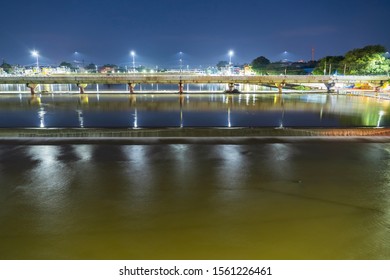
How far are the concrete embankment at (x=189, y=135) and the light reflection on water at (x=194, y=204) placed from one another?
1.74 metres

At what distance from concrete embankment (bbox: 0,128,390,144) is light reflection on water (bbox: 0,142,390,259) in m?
1.74

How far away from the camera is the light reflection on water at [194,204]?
218 inches

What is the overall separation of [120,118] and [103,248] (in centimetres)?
1869

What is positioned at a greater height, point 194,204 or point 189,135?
point 189,135

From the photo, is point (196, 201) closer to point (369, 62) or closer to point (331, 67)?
point (369, 62)

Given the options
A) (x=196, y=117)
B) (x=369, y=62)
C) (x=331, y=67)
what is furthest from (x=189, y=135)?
(x=331, y=67)

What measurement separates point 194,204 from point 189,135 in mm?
7377

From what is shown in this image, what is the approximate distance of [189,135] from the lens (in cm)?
1452

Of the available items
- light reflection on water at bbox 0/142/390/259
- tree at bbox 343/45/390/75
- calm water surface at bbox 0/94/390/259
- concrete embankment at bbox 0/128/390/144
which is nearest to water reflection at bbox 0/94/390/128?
concrete embankment at bbox 0/128/390/144

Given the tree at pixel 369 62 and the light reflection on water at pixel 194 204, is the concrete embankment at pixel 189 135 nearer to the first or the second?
the light reflection on water at pixel 194 204

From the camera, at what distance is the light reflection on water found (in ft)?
18.2

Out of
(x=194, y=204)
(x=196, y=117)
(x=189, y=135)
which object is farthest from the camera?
(x=196, y=117)

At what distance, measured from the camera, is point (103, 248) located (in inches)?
217
